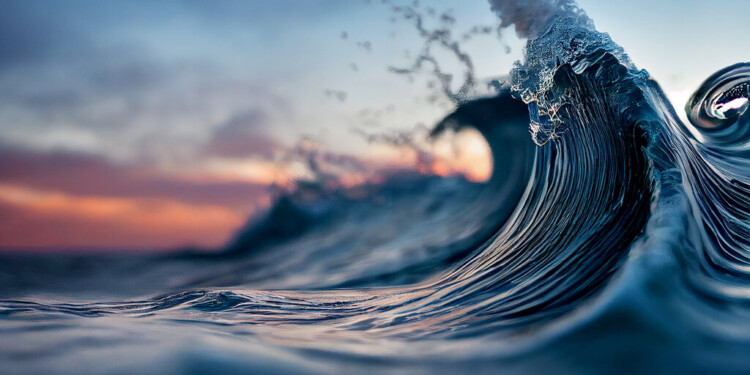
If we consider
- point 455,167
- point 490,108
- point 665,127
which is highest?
point 490,108

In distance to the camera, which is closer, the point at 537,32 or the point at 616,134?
the point at 616,134

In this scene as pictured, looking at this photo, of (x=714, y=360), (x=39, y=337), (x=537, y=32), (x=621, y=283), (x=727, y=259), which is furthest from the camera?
(x=537, y=32)

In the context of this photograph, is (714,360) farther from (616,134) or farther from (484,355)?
(616,134)

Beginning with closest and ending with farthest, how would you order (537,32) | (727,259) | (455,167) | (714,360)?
(714,360) → (727,259) → (537,32) → (455,167)

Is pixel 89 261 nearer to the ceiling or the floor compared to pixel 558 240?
nearer to the ceiling

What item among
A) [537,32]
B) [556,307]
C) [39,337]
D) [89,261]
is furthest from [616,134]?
[89,261]

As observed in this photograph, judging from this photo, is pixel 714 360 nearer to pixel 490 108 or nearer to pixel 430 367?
pixel 430 367
